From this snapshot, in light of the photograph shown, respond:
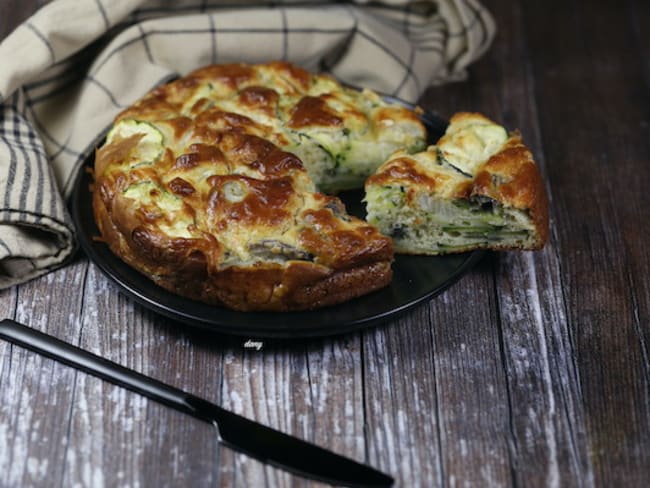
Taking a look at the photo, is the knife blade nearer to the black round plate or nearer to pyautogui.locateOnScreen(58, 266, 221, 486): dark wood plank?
pyautogui.locateOnScreen(58, 266, 221, 486): dark wood plank

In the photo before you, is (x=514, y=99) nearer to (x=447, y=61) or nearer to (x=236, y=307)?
(x=447, y=61)

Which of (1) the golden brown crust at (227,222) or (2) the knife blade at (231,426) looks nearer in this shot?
(2) the knife blade at (231,426)

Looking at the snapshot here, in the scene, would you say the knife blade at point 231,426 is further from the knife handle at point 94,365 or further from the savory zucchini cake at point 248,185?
the savory zucchini cake at point 248,185

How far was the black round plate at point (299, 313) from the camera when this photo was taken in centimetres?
349

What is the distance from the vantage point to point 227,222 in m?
3.61

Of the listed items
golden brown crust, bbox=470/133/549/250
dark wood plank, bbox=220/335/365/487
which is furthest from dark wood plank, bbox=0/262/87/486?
golden brown crust, bbox=470/133/549/250

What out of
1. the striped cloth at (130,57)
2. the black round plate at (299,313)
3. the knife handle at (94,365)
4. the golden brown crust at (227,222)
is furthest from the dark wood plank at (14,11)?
the knife handle at (94,365)

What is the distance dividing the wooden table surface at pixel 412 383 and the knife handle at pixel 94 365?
0.19 ft

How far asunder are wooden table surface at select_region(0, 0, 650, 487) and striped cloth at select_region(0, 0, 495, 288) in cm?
31

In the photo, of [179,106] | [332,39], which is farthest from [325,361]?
[332,39]

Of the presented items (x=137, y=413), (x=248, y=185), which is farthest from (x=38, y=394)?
(x=248, y=185)

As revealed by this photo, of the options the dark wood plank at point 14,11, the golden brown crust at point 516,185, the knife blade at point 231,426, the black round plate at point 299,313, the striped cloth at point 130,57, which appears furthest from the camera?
the dark wood plank at point 14,11

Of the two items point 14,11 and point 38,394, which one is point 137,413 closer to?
point 38,394

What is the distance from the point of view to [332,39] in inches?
201
